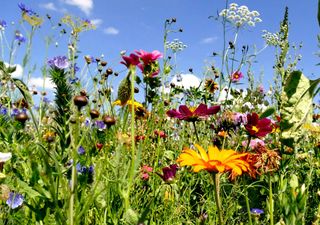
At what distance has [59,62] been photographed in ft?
4.73

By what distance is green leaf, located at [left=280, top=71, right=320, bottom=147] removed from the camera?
572mm

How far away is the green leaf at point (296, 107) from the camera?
0.57 m

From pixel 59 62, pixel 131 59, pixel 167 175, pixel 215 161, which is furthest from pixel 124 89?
pixel 215 161

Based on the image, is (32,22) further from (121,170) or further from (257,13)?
(121,170)

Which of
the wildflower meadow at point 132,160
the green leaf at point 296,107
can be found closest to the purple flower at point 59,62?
the wildflower meadow at point 132,160

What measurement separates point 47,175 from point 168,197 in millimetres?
1085

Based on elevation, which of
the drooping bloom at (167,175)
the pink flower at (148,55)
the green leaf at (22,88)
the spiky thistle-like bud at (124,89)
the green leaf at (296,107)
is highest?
the pink flower at (148,55)

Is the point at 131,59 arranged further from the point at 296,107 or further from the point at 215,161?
the point at 296,107

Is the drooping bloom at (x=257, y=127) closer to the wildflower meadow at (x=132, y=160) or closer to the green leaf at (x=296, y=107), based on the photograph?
the wildflower meadow at (x=132, y=160)

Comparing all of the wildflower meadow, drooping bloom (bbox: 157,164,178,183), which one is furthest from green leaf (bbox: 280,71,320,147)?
drooping bloom (bbox: 157,164,178,183)

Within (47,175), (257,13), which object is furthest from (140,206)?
(257,13)

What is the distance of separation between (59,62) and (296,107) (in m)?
1.03

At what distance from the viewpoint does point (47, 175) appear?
860mm

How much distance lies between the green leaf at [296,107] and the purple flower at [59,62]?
967 millimetres
